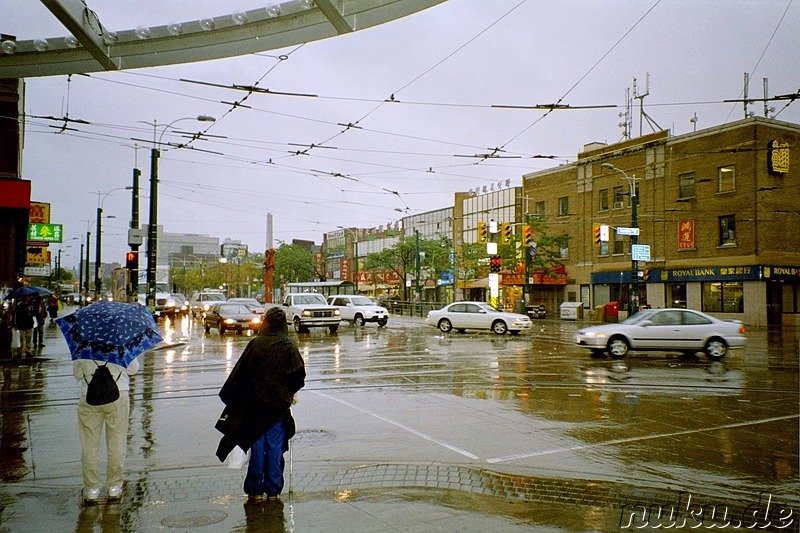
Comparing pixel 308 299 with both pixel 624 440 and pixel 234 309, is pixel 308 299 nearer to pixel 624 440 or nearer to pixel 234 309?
pixel 234 309

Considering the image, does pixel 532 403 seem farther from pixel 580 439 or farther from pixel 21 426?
pixel 21 426

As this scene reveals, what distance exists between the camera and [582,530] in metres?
4.55

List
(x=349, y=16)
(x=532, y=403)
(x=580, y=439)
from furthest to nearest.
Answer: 1. (x=532, y=403)
2. (x=580, y=439)
3. (x=349, y=16)

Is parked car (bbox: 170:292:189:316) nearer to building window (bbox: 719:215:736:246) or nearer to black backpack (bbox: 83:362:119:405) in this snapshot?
building window (bbox: 719:215:736:246)

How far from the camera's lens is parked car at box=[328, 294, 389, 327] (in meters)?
32.8

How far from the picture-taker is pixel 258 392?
5230 mm

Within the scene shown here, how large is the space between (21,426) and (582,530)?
322 inches

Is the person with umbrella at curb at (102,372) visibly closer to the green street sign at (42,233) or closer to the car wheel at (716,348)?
the car wheel at (716,348)

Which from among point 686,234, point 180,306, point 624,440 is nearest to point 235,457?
point 624,440

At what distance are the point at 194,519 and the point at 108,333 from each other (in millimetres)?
1859

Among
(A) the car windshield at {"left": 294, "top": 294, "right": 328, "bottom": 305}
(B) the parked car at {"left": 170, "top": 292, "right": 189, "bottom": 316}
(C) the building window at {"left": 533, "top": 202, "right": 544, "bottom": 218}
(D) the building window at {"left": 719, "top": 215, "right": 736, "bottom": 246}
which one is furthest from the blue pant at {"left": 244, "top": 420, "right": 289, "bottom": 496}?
(C) the building window at {"left": 533, "top": 202, "right": 544, "bottom": 218}

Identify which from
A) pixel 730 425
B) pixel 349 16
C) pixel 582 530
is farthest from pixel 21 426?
pixel 730 425

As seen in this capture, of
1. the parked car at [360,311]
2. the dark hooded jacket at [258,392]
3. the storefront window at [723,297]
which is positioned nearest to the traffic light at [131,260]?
the parked car at [360,311]

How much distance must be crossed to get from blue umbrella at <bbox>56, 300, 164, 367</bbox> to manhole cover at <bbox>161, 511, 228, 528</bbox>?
1.49 m
